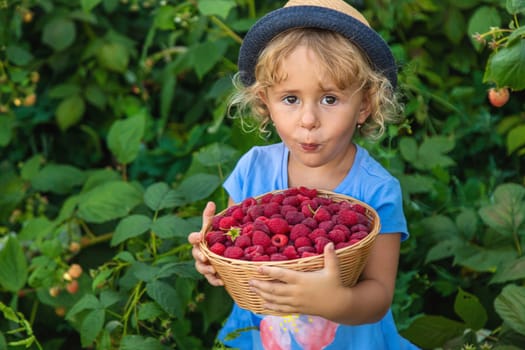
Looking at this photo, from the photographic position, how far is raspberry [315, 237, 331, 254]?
62.4 inches

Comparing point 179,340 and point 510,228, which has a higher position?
point 510,228

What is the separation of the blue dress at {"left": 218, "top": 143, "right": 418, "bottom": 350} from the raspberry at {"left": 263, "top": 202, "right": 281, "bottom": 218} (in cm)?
25

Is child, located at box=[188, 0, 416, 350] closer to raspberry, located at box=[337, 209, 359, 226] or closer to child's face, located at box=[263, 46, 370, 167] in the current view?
child's face, located at box=[263, 46, 370, 167]

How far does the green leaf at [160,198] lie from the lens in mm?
2414

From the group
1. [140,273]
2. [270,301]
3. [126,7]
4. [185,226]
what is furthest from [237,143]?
[126,7]

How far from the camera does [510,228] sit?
2445 mm

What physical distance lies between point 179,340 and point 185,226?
325mm

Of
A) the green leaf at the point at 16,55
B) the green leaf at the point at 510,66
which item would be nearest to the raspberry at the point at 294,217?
the green leaf at the point at 510,66

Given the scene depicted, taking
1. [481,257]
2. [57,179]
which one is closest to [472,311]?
[481,257]

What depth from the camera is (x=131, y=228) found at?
2346 mm

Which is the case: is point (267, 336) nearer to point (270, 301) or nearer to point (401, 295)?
point (270, 301)

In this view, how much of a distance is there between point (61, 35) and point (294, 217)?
2.14 metres

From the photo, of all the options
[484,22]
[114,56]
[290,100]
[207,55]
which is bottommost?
[114,56]

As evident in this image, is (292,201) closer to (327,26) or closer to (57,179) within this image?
(327,26)
